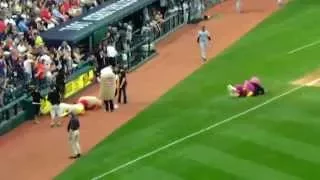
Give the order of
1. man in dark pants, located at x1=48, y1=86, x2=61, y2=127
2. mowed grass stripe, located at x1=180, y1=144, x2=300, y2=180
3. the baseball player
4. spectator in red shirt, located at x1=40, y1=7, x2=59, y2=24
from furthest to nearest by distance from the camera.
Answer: spectator in red shirt, located at x1=40, y1=7, x2=59, y2=24
the baseball player
man in dark pants, located at x1=48, y1=86, x2=61, y2=127
mowed grass stripe, located at x1=180, y1=144, x2=300, y2=180

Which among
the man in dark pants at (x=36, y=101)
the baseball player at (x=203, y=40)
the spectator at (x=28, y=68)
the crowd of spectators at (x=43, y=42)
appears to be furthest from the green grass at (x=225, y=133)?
the spectator at (x=28, y=68)

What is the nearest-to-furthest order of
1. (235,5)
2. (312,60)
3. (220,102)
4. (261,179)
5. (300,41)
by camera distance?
1. (261,179)
2. (220,102)
3. (312,60)
4. (300,41)
5. (235,5)

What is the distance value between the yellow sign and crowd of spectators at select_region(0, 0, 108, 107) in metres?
0.46

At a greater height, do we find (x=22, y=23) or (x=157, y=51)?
(x=22, y=23)

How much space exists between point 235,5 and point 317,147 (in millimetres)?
22563

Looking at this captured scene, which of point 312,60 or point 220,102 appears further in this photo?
point 312,60

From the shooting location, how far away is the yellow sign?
3003cm

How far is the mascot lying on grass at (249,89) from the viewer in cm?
2739

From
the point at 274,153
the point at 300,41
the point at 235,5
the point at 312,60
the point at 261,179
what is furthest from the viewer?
the point at 235,5

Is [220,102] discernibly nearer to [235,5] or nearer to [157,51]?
[157,51]

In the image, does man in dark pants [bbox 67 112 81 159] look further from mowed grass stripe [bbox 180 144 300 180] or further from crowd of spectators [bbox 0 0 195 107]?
crowd of spectators [bbox 0 0 195 107]

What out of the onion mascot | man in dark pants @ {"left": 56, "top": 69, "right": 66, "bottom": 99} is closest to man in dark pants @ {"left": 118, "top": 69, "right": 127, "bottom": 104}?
the onion mascot

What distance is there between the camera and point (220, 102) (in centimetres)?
2733

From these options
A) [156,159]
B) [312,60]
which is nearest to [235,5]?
[312,60]
